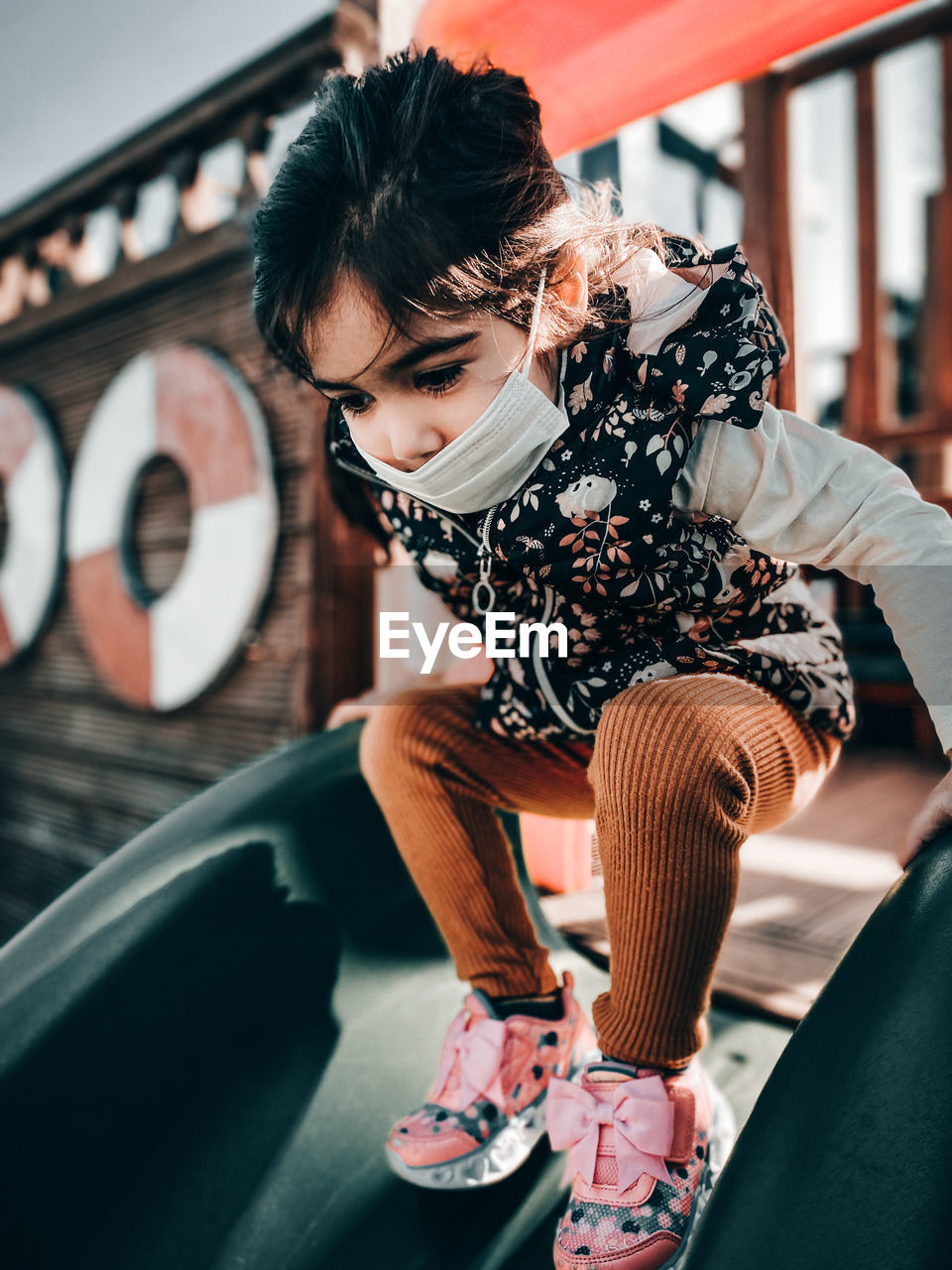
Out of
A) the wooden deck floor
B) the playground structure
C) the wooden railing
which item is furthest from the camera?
the wooden railing

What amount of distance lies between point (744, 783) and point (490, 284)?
14.5 inches

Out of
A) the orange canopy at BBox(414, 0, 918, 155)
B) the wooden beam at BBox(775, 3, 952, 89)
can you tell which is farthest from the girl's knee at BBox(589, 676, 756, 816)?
the wooden beam at BBox(775, 3, 952, 89)

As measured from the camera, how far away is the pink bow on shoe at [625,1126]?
554 millimetres

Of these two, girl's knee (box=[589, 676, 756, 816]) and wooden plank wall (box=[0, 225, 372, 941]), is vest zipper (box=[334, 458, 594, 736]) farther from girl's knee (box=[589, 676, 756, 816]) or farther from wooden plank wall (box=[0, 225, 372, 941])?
wooden plank wall (box=[0, 225, 372, 941])

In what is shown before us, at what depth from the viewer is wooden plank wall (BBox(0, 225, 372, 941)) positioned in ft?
5.05

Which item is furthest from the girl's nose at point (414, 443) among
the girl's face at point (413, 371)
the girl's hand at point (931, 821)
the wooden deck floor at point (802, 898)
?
the wooden deck floor at point (802, 898)

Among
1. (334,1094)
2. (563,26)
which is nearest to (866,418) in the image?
(563,26)

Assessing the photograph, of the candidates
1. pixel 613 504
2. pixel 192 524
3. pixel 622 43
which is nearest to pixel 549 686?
pixel 613 504

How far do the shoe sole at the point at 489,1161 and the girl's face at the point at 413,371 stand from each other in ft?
1.61

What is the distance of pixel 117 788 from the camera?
2141mm

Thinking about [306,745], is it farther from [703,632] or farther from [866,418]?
[866,418]

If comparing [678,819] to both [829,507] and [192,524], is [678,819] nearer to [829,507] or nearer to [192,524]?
[829,507]

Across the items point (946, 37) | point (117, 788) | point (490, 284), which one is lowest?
point (117, 788)

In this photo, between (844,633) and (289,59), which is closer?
(289,59)
